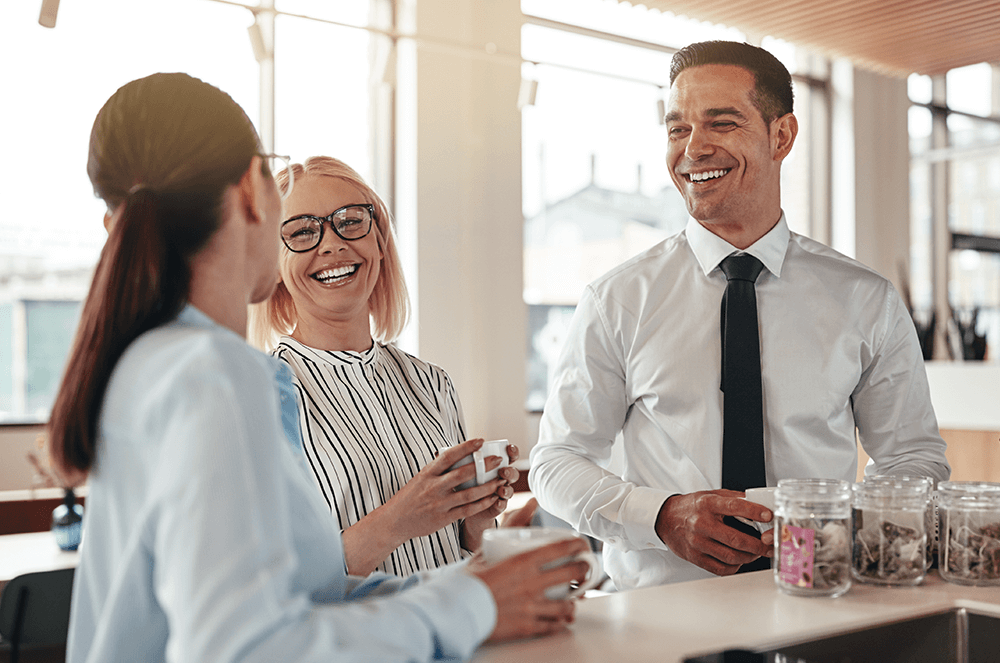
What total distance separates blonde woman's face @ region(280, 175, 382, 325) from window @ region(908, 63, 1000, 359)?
253 inches

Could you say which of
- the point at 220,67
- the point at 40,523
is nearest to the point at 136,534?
the point at 40,523

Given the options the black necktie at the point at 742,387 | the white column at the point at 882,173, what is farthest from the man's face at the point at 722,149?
the white column at the point at 882,173

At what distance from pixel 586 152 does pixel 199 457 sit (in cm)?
509

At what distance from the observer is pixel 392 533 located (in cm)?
165

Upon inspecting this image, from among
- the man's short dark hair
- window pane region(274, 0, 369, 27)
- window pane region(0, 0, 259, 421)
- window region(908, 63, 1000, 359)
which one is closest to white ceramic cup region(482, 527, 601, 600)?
the man's short dark hair

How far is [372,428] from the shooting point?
185 cm

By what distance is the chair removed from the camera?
2.39 metres

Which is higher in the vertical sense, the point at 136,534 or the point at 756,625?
the point at 136,534

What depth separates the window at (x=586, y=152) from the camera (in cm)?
539

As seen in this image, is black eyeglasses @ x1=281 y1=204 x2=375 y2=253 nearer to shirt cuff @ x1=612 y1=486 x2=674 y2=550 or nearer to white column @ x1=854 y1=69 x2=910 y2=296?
shirt cuff @ x1=612 y1=486 x2=674 y2=550

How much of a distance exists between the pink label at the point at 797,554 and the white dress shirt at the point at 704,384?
0.53 m

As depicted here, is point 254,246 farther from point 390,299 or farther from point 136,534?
point 390,299

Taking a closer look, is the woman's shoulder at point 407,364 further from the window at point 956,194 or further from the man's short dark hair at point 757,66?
the window at point 956,194

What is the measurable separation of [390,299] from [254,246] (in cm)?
117
